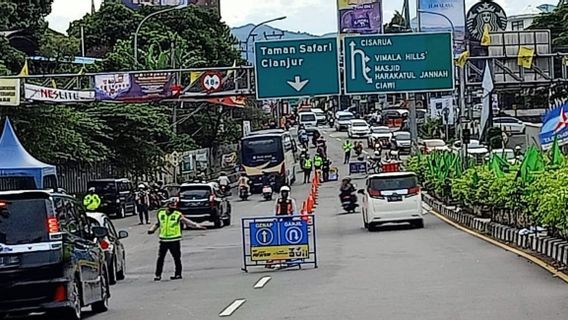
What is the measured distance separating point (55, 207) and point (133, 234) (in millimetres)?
24176

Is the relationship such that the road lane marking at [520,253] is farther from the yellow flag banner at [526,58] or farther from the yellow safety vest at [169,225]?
the yellow safety vest at [169,225]

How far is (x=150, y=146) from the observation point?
5397cm

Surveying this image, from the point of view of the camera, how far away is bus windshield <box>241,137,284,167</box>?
2441 inches

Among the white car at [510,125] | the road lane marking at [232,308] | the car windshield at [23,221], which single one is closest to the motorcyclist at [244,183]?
the white car at [510,125]

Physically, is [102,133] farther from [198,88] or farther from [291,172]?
[291,172]

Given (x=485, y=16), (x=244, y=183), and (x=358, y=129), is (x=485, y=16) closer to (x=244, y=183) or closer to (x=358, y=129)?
(x=244, y=183)

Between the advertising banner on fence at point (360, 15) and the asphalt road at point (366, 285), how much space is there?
6633cm

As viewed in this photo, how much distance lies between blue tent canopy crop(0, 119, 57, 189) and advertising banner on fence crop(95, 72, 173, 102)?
3.08 m

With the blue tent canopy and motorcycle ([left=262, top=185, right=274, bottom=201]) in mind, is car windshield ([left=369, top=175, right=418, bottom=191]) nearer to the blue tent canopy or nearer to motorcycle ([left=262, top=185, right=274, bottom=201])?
the blue tent canopy

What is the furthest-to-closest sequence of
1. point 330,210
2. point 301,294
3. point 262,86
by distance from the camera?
point 330,210 < point 262,86 < point 301,294

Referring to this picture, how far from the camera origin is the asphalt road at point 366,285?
47.8ft

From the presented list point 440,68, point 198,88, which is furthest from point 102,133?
point 440,68

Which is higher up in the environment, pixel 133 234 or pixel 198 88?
pixel 198 88

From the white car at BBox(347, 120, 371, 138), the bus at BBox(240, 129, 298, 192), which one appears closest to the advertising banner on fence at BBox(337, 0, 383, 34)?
the white car at BBox(347, 120, 371, 138)
